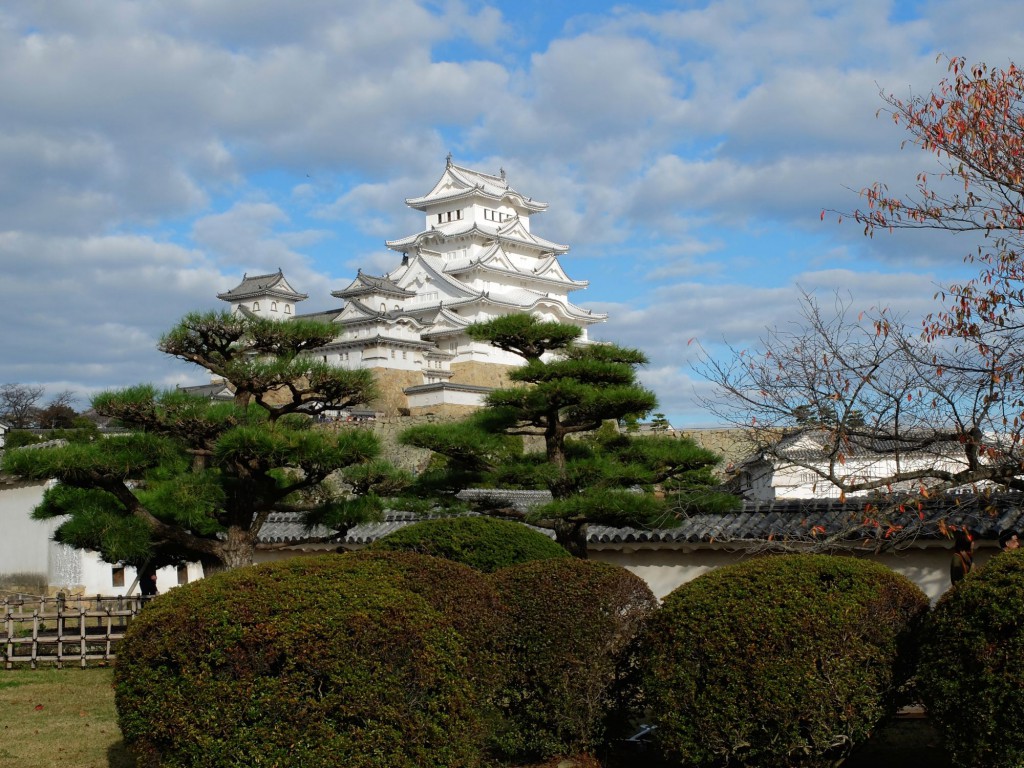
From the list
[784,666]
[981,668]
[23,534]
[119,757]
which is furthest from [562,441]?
[23,534]

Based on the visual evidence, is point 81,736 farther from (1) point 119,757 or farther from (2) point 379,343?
(2) point 379,343

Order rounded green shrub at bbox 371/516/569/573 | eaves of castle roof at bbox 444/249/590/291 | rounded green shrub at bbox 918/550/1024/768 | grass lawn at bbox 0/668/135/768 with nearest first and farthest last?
1. rounded green shrub at bbox 918/550/1024/768
2. grass lawn at bbox 0/668/135/768
3. rounded green shrub at bbox 371/516/569/573
4. eaves of castle roof at bbox 444/249/590/291

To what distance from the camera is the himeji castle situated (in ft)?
120

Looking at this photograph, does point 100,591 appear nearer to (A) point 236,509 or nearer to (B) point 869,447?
(A) point 236,509

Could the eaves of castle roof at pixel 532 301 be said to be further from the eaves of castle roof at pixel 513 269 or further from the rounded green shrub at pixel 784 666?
the rounded green shrub at pixel 784 666

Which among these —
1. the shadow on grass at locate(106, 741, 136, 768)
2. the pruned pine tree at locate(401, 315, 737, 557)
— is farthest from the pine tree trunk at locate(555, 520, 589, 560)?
the shadow on grass at locate(106, 741, 136, 768)

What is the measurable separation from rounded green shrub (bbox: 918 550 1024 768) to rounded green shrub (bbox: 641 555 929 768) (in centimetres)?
36

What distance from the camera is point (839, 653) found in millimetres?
5750

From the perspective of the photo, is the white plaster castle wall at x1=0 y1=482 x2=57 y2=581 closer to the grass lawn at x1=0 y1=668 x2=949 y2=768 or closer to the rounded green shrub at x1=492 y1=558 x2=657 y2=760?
the grass lawn at x1=0 y1=668 x2=949 y2=768

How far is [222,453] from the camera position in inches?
404

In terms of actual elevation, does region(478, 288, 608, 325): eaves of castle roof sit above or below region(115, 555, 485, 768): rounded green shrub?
above

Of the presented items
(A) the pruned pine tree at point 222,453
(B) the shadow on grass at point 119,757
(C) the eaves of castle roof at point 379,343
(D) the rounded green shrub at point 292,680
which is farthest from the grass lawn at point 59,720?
(C) the eaves of castle roof at point 379,343

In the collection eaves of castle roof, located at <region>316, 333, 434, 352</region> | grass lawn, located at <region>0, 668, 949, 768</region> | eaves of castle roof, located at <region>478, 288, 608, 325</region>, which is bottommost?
grass lawn, located at <region>0, 668, 949, 768</region>

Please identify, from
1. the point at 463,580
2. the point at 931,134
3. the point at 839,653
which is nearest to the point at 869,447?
the point at 931,134
